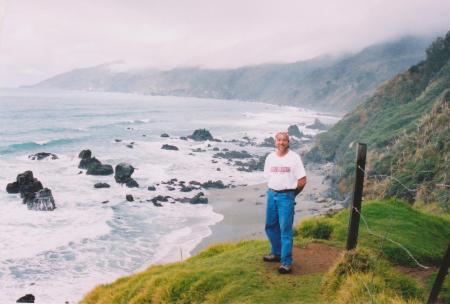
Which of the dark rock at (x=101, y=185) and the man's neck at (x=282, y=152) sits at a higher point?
the man's neck at (x=282, y=152)

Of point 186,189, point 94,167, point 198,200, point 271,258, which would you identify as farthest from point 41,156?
point 271,258

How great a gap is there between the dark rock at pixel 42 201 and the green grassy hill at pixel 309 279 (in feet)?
88.2

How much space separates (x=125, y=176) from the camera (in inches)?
1859

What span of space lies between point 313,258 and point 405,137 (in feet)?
120

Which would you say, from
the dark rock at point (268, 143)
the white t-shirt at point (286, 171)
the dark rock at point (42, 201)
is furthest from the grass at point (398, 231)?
the dark rock at point (268, 143)

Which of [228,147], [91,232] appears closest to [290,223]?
[91,232]

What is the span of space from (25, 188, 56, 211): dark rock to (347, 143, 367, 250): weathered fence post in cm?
3223

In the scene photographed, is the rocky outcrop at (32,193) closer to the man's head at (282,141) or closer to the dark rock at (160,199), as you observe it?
the dark rock at (160,199)

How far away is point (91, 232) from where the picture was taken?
30.1 meters

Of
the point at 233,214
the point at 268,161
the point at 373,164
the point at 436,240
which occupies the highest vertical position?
the point at 268,161

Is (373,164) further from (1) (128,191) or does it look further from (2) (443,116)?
(1) (128,191)

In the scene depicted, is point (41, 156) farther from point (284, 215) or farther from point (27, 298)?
point (284, 215)

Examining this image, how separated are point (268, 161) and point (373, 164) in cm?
3533

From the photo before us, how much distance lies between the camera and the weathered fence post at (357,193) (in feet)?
24.6
